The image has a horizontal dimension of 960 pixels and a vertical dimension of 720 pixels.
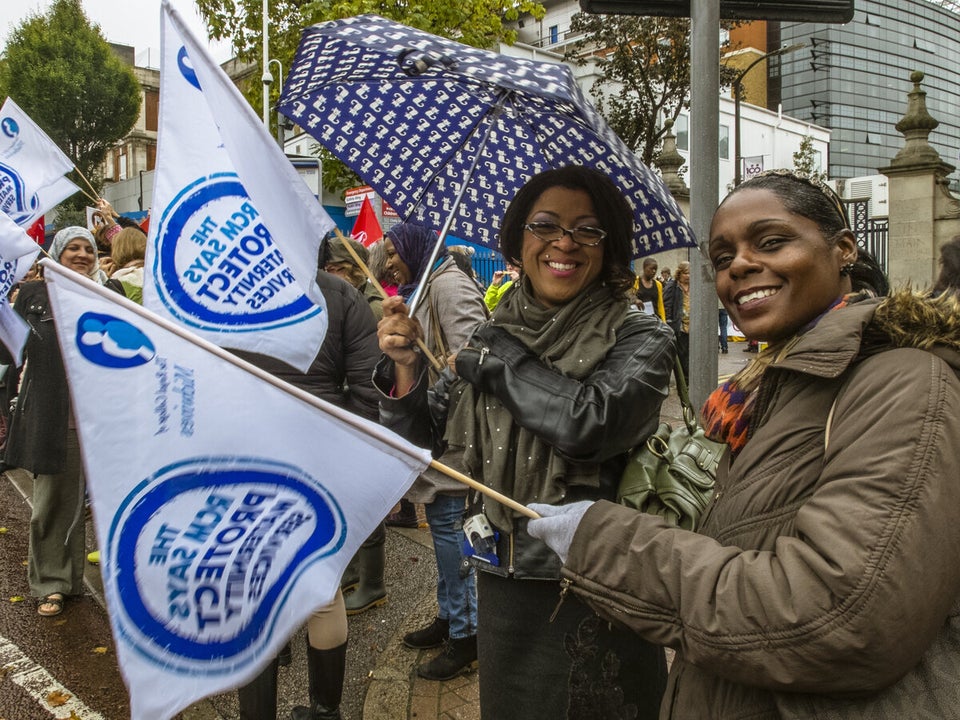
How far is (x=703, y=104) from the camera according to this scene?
3.77 m

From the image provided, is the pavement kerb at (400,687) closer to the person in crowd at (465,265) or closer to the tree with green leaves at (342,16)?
the person in crowd at (465,265)

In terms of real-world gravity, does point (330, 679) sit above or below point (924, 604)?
below

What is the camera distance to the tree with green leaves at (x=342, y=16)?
14.8 metres

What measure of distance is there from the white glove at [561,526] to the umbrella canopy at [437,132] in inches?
43.5

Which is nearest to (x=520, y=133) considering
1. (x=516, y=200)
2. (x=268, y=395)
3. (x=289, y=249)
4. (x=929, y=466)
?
(x=516, y=200)

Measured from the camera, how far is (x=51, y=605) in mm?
4590

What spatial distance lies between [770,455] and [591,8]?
10.4 feet

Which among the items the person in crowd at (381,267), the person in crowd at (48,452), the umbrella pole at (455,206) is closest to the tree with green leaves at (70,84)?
the person in crowd at (48,452)

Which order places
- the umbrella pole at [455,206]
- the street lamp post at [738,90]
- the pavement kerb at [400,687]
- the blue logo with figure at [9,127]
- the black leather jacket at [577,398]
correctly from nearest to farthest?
the black leather jacket at [577,398] < the umbrella pole at [455,206] < the pavement kerb at [400,687] < the blue logo with figure at [9,127] < the street lamp post at [738,90]

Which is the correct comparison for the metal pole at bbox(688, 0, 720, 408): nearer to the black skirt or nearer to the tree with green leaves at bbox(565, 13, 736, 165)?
the black skirt

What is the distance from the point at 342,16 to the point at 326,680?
14171 mm

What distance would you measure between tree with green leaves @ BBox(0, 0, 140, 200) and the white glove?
36.1m

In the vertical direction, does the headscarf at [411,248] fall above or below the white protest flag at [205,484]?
above

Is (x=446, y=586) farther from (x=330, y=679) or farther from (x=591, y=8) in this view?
(x=591, y=8)
